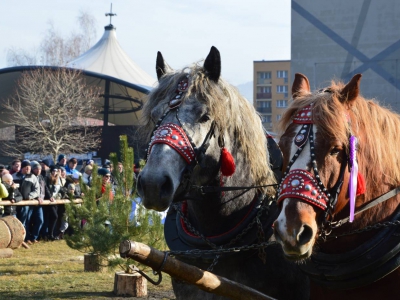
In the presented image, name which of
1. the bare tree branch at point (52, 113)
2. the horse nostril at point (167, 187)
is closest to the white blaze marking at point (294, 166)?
the horse nostril at point (167, 187)

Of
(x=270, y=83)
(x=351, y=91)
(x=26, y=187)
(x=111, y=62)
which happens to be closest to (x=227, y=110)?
(x=351, y=91)

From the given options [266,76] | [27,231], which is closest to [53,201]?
[27,231]

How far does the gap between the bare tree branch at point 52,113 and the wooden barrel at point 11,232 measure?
1934 cm

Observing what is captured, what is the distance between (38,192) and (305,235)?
11.7 metres

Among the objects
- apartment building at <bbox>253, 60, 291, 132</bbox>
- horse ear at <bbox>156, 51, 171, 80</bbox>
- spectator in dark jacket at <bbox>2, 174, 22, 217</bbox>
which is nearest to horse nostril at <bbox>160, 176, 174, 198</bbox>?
horse ear at <bbox>156, 51, 171, 80</bbox>

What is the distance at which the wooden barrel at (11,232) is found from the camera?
12422mm

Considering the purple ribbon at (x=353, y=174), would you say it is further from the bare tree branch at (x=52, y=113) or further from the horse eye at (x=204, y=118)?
the bare tree branch at (x=52, y=113)

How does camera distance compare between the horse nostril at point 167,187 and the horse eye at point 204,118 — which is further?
the horse eye at point 204,118

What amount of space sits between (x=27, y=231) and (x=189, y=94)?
36.4 ft

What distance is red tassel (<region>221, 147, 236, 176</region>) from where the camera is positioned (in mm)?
4229

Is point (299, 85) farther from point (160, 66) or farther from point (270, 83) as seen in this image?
point (270, 83)

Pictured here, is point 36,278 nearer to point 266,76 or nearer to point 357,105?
point 357,105

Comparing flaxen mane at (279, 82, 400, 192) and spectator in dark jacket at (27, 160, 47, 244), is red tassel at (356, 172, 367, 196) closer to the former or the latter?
flaxen mane at (279, 82, 400, 192)

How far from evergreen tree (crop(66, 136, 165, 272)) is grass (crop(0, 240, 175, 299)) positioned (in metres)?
0.46
